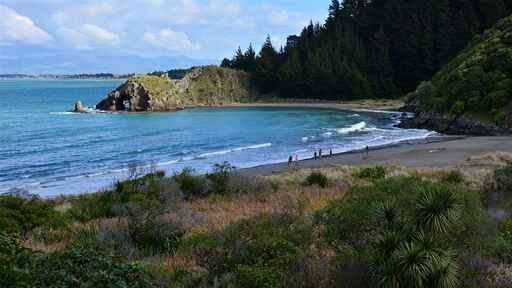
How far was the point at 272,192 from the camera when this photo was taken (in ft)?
76.7

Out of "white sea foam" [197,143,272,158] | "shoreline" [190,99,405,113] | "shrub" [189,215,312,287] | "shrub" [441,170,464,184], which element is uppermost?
"shrub" [189,215,312,287]

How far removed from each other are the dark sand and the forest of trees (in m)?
66.2

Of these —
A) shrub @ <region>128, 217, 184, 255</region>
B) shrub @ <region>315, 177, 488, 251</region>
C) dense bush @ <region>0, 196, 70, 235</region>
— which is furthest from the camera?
dense bush @ <region>0, 196, 70, 235</region>

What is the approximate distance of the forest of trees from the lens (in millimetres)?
116125

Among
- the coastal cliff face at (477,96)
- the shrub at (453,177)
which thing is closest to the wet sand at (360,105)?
the coastal cliff face at (477,96)

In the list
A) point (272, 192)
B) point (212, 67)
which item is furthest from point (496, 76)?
point (212, 67)

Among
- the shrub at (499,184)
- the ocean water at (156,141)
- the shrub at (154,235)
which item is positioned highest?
the shrub at (154,235)

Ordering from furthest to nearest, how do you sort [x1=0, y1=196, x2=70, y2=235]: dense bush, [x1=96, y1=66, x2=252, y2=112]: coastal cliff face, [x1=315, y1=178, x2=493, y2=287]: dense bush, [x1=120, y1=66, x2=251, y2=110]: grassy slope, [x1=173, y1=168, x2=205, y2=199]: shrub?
[x1=120, y1=66, x2=251, y2=110]: grassy slope → [x1=96, y1=66, x2=252, y2=112]: coastal cliff face → [x1=173, y1=168, x2=205, y2=199]: shrub → [x1=0, y1=196, x2=70, y2=235]: dense bush → [x1=315, y1=178, x2=493, y2=287]: dense bush

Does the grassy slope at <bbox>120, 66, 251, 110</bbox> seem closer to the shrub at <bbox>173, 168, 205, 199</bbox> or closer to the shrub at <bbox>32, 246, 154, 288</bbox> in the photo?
the shrub at <bbox>173, 168, 205, 199</bbox>

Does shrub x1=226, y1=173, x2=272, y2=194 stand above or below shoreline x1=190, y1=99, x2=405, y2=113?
above

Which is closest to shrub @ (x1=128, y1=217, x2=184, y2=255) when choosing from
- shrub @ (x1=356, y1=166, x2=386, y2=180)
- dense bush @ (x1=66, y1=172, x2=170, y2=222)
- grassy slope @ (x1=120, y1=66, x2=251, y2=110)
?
dense bush @ (x1=66, y1=172, x2=170, y2=222)

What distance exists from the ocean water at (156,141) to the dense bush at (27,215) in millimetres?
19611

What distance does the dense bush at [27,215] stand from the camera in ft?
51.7

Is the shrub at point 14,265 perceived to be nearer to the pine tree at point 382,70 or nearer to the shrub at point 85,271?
the shrub at point 85,271
